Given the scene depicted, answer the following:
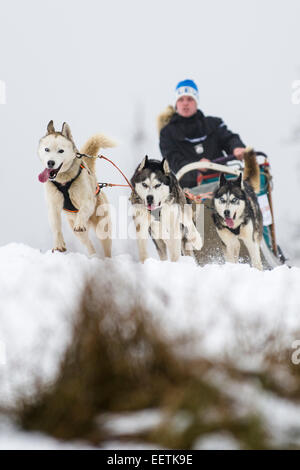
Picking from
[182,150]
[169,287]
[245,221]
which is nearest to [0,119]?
[182,150]

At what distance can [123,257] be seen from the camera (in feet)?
3.76

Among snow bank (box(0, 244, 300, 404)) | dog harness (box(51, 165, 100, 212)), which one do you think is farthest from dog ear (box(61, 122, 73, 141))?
snow bank (box(0, 244, 300, 404))

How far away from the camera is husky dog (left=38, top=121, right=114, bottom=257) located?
9.17 feet

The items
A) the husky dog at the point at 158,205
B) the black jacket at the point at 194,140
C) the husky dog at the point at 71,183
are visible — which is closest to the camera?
the husky dog at the point at 71,183

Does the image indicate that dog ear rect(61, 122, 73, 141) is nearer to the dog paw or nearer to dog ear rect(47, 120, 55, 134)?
dog ear rect(47, 120, 55, 134)

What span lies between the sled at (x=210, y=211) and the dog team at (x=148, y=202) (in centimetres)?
9

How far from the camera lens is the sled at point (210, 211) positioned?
4.00m

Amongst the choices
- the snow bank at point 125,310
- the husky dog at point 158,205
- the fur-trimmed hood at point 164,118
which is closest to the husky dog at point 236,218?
the husky dog at point 158,205

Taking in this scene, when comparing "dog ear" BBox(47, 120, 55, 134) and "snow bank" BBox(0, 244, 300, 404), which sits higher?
"dog ear" BBox(47, 120, 55, 134)

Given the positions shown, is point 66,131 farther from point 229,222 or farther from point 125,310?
point 125,310

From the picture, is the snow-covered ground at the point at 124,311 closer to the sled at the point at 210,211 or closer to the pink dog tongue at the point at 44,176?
the pink dog tongue at the point at 44,176

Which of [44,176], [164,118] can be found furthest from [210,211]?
[44,176]

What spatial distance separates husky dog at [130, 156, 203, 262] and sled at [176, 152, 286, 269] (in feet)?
1.39
